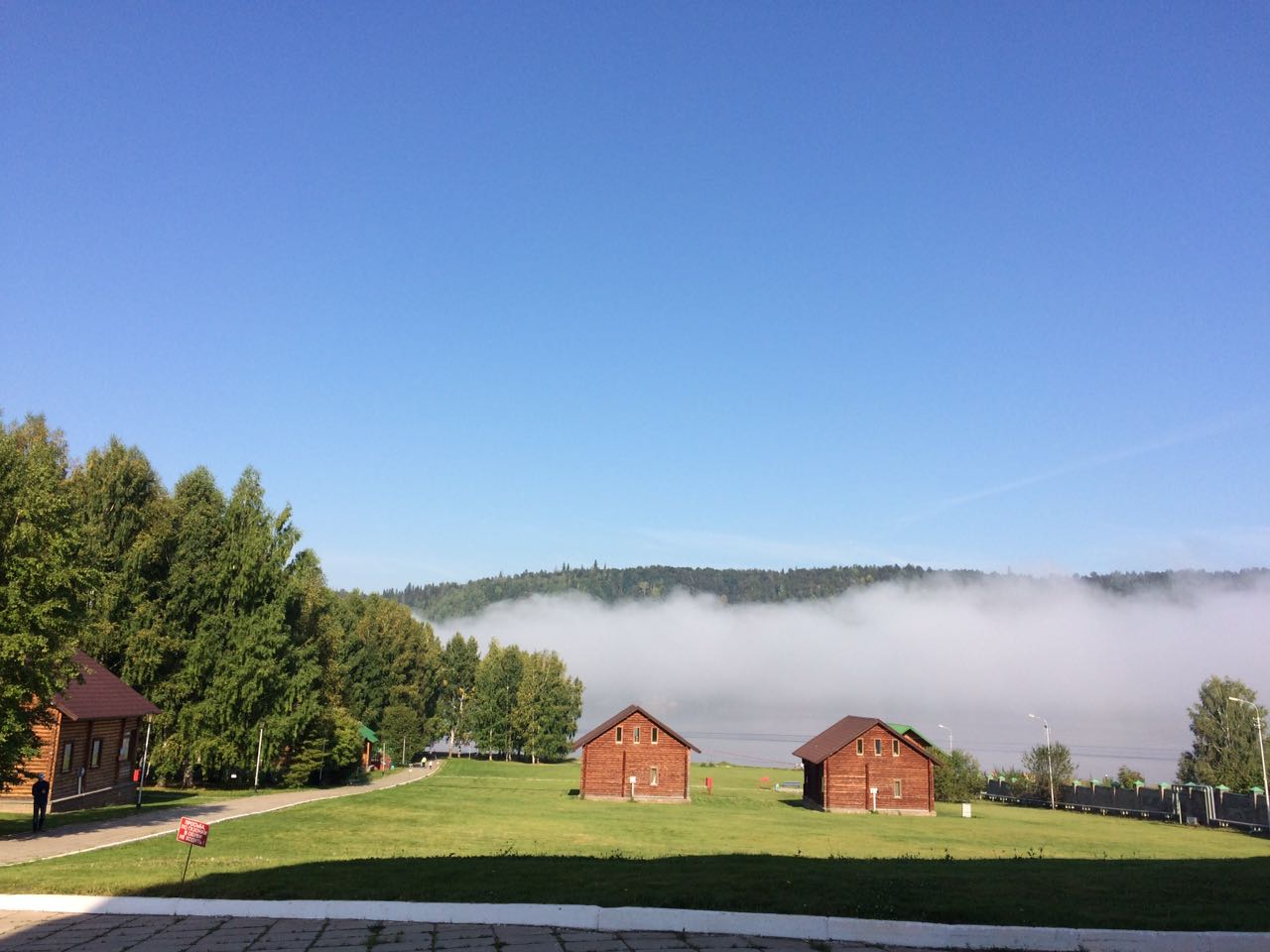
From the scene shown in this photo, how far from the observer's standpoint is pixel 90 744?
131ft

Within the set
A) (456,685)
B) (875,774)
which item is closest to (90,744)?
(875,774)

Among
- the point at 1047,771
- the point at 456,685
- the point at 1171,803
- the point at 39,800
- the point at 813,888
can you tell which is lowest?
the point at 1171,803

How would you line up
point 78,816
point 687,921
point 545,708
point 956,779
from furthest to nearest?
point 545,708 < point 956,779 < point 78,816 < point 687,921

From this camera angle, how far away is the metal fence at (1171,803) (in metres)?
57.6

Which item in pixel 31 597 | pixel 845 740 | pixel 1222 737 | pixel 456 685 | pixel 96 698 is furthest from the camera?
pixel 456 685

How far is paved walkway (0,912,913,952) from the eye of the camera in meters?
12.6

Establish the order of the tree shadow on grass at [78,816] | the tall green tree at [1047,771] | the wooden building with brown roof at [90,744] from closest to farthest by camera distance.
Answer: the tree shadow on grass at [78,816] → the wooden building with brown roof at [90,744] → the tall green tree at [1047,771]

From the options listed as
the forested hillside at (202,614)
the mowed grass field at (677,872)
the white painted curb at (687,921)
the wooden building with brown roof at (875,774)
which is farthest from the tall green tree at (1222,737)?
the white painted curb at (687,921)

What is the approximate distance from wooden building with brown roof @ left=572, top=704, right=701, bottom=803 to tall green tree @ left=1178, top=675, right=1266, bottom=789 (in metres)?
56.7

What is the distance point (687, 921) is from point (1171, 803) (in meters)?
66.8

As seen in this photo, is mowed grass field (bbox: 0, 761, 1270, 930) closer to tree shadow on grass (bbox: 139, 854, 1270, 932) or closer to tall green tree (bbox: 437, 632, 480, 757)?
tree shadow on grass (bbox: 139, 854, 1270, 932)

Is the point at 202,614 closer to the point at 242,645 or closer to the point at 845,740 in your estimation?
the point at 242,645

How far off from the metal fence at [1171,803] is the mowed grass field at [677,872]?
63.0 ft

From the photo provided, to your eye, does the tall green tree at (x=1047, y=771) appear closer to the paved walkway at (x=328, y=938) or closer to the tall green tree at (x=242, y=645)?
the tall green tree at (x=242, y=645)
